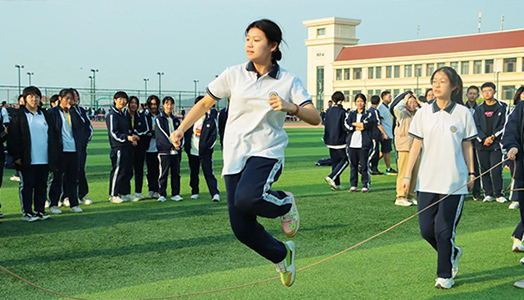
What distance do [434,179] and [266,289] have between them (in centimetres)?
186

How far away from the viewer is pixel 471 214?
360 inches

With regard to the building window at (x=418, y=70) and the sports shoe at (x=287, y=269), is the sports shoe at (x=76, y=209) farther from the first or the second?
the building window at (x=418, y=70)

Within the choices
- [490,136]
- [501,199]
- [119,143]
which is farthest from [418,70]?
[119,143]

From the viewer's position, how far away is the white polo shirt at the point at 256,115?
4383 millimetres

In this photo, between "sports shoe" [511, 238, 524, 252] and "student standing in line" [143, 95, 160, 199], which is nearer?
"sports shoe" [511, 238, 524, 252]

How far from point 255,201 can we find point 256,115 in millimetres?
664

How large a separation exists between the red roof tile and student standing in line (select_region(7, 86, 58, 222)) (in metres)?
73.5

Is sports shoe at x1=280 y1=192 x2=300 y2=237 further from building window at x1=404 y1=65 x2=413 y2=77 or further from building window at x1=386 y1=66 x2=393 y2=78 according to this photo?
building window at x1=386 y1=66 x2=393 y2=78

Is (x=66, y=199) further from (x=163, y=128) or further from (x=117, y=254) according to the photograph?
(x=117, y=254)

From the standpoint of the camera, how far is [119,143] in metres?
10.2

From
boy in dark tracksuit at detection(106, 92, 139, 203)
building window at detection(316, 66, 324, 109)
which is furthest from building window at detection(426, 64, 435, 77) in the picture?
boy in dark tracksuit at detection(106, 92, 139, 203)

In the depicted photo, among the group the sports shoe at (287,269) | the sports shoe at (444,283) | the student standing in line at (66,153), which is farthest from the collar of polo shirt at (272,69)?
the student standing in line at (66,153)

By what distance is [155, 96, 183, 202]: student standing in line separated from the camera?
34.4 feet

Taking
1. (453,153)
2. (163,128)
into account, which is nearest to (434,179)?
(453,153)
